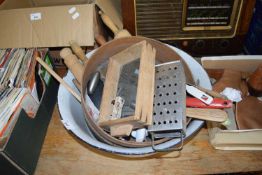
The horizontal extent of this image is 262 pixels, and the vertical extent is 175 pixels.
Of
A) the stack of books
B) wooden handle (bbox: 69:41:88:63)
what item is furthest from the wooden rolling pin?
the stack of books

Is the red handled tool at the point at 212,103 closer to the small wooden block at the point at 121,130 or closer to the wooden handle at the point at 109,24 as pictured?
the small wooden block at the point at 121,130

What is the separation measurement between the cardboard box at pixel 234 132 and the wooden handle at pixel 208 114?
0.07 m

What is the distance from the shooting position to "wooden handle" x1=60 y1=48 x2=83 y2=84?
2.27 ft

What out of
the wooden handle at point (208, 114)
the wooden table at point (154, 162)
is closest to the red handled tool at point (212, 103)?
the wooden handle at point (208, 114)

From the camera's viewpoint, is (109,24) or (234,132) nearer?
(234,132)

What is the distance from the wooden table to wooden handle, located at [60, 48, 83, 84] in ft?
0.67

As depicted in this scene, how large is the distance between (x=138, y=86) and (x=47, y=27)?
1.34 feet

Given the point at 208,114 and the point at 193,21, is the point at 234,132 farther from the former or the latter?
the point at 193,21

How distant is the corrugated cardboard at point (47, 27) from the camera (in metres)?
0.80

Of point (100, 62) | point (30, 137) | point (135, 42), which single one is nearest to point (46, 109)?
point (30, 137)

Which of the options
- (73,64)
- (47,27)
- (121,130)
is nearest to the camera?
(121,130)

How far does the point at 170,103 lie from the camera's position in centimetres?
59

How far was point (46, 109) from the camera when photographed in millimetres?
799

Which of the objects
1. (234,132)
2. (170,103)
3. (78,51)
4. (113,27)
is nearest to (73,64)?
(78,51)
